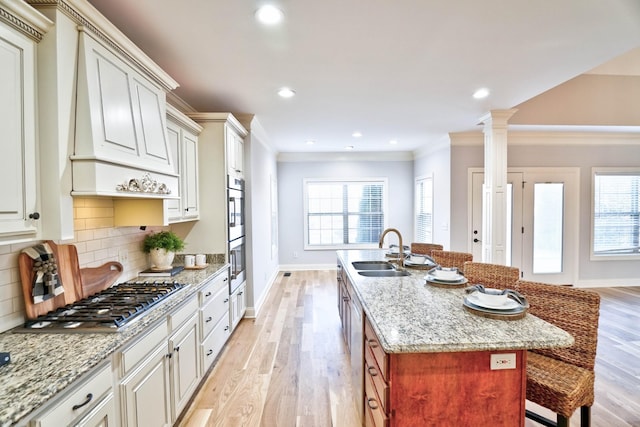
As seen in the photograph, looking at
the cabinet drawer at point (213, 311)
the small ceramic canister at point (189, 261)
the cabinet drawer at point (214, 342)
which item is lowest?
the cabinet drawer at point (214, 342)

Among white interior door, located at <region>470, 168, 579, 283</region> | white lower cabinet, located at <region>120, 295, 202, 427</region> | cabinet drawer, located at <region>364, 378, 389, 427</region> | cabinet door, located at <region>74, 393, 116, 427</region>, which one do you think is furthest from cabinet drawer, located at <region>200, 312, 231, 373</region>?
white interior door, located at <region>470, 168, 579, 283</region>

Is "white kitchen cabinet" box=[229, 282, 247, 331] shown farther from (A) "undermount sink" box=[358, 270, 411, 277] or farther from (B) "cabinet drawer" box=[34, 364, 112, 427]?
(B) "cabinet drawer" box=[34, 364, 112, 427]

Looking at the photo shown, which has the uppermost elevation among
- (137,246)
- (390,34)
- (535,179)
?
(390,34)

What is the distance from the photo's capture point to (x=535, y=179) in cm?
491

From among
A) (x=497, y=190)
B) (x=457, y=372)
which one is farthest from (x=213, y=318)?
(x=497, y=190)

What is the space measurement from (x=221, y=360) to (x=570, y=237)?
5.75 m

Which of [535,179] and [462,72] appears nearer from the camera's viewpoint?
[462,72]

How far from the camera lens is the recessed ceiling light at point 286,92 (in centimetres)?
296

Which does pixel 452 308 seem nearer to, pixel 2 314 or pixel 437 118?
pixel 2 314

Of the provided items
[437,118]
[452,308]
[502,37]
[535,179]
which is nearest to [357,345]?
[452,308]

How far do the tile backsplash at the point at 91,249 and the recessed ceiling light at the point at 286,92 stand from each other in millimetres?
1837

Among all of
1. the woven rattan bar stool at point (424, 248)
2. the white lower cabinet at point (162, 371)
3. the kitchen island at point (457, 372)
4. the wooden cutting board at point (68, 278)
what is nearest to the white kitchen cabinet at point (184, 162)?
the wooden cutting board at point (68, 278)

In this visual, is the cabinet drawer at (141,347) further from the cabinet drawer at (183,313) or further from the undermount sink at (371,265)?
the undermount sink at (371,265)

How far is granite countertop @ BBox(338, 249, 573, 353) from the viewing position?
1252mm
